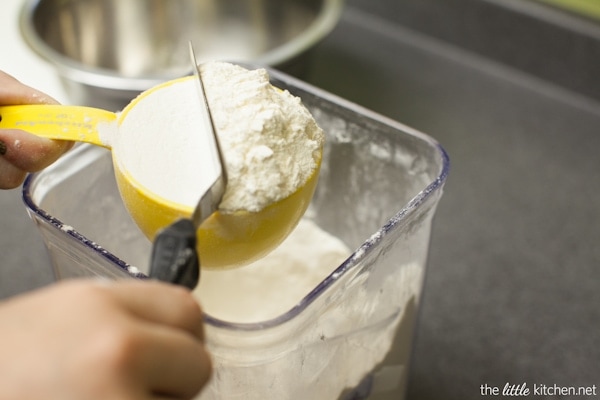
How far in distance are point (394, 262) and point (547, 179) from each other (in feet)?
→ 1.25

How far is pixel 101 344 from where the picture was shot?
0.25m

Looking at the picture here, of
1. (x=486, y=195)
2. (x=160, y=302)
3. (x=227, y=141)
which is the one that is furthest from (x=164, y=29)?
(x=160, y=302)

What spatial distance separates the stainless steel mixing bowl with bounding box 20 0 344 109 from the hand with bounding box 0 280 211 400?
0.63 m

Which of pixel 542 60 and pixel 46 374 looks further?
pixel 542 60

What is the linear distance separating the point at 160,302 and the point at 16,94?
0.77 feet

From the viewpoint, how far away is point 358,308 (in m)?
0.46

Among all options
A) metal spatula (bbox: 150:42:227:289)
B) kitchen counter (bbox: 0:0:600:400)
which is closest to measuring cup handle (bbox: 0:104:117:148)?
metal spatula (bbox: 150:42:227:289)

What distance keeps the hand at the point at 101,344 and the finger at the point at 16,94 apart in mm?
210

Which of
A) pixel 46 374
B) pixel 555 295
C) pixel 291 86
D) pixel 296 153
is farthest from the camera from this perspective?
pixel 555 295

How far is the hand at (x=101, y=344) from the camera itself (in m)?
0.25

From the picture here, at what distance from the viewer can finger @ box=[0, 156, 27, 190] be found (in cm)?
45

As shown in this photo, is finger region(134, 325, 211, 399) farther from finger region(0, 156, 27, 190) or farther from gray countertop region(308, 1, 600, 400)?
gray countertop region(308, 1, 600, 400)

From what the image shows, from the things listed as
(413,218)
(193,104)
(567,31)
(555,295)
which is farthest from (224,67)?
(567,31)

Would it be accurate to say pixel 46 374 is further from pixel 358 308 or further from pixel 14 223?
pixel 14 223
